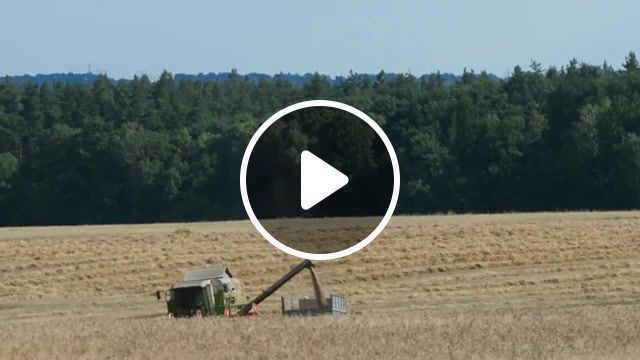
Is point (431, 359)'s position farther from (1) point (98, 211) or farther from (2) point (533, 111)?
(2) point (533, 111)

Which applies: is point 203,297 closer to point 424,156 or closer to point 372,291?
point 372,291

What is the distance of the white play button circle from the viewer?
53.6 feet

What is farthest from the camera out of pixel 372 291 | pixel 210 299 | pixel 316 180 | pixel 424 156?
pixel 424 156

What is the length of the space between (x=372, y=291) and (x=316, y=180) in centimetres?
3171

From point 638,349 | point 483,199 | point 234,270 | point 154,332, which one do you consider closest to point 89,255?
point 234,270

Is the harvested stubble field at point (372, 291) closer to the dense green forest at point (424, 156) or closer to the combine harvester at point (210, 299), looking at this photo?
the combine harvester at point (210, 299)

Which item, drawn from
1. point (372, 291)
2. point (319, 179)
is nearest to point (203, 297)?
point (372, 291)

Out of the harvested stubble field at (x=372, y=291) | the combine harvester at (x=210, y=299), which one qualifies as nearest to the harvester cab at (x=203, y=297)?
the combine harvester at (x=210, y=299)

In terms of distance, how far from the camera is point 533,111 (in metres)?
112

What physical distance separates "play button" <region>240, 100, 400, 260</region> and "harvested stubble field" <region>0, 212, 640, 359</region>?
6487 millimetres

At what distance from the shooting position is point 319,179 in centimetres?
1645
